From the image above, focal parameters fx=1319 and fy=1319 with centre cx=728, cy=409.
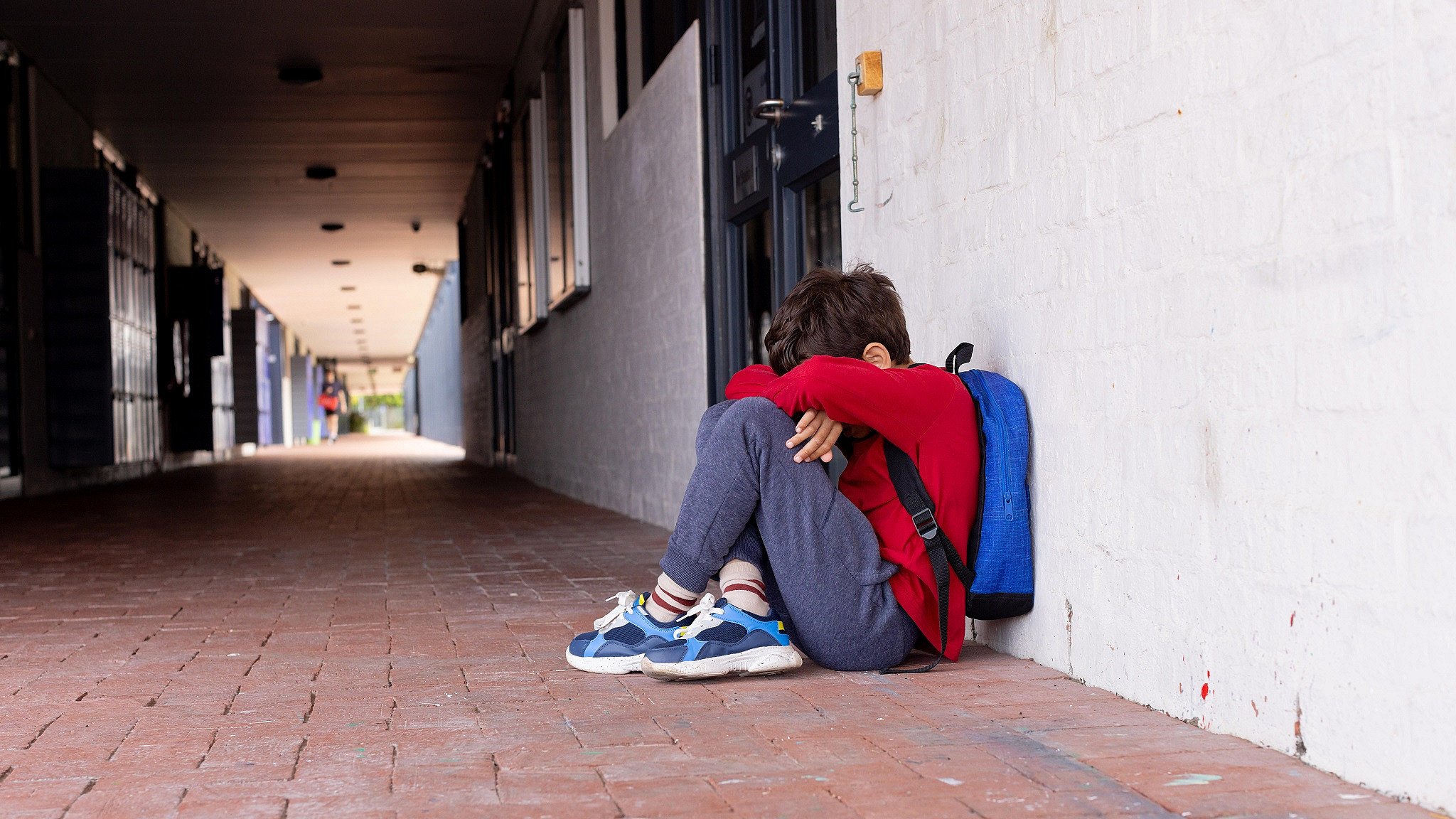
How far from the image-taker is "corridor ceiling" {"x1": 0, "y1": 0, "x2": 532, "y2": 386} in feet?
31.7

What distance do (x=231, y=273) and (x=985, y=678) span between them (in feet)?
72.9

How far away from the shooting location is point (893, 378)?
2492 mm

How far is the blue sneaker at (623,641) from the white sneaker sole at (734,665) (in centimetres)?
10

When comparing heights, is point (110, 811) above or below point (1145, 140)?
below

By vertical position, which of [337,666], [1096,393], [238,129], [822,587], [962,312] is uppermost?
[238,129]

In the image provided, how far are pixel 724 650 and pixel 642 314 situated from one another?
4.35 metres

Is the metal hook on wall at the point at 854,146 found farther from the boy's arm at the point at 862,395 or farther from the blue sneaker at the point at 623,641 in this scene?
the blue sneaker at the point at 623,641

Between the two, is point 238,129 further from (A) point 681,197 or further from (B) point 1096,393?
(B) point 1096,393

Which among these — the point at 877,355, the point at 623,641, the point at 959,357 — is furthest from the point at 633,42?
the point at 623,641

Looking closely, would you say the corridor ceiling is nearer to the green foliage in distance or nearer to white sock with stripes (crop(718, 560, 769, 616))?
white sock with stripes (crop(718, 560, 769, 616))

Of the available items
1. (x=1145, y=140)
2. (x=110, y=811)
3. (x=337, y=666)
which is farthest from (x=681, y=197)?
(x=110, y=811)

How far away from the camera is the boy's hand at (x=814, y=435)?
2443 mm

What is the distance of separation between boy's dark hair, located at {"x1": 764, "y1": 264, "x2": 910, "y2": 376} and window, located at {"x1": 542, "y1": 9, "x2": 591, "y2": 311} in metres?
5.45

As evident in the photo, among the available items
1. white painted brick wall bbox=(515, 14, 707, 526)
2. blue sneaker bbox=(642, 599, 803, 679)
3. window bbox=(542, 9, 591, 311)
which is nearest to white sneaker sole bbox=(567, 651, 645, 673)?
blue sneaker bbox=(642, 599, 803, 679)
